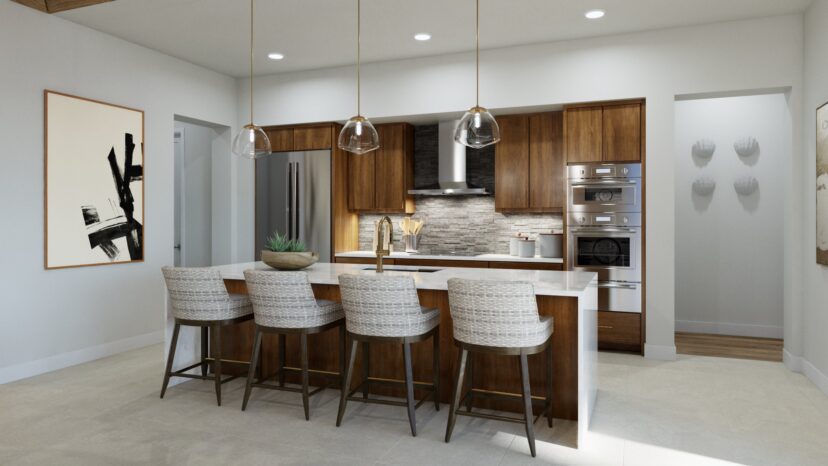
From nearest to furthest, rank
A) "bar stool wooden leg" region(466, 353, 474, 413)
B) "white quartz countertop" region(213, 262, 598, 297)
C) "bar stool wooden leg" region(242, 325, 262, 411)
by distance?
1. "white quartz countertop" region(213, 262, 598, 297)
2. "bar stool wooden leg" region(466, 353, 474, 413)
3. "bar stool wooden leg" region(242, 325, 262, 411)

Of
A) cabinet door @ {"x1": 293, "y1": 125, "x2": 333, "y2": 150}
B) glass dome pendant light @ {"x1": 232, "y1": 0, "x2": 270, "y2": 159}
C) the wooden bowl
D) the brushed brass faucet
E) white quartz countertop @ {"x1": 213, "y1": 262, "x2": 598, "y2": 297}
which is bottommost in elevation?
white quartz countertop @ {"x1": 213, "y1": 262, "x2": 598, "y2": 297}

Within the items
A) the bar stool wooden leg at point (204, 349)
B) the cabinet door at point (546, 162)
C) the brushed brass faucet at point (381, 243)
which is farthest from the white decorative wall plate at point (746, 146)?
the bar stool wooden leg at point (204, 349)

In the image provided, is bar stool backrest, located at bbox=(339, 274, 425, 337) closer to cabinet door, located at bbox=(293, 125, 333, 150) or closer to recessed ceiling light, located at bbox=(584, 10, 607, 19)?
recessed ceiling light, located at bbox=(584, 10, 607, 19)

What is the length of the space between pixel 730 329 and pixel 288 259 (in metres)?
4.97

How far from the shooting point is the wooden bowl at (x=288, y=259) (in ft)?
→ 13.1

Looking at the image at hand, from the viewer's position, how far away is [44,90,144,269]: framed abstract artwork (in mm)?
4586

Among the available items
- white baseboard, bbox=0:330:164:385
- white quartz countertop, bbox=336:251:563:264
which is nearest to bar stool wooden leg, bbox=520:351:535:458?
white quartz countertop, bbox=336:251:563:264

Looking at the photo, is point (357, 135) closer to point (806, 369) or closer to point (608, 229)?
point (608, 229)

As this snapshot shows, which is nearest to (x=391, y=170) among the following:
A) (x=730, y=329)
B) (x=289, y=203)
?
(x=289, y=203)

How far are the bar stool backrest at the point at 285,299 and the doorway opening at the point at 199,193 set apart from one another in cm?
347

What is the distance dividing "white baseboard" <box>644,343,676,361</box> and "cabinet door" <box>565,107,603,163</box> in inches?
70.1

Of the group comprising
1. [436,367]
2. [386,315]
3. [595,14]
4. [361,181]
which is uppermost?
[595,14]

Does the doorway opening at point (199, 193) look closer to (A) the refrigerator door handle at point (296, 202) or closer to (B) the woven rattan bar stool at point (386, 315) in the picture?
(A) the refrigerator door handle at point (296, 202)

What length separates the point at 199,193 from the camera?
22.5 ft
